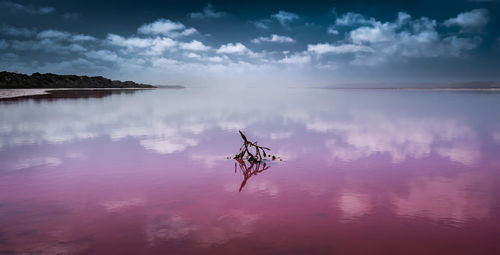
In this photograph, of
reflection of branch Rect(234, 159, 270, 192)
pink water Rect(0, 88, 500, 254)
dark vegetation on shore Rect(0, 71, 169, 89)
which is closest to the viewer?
pink water Rect(0, 88, 500, 254)

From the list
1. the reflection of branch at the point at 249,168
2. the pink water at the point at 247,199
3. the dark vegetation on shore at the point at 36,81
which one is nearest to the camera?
the pink water at the point at 247,199

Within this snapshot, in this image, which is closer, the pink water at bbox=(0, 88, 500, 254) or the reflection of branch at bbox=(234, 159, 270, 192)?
the pink water at bbox=(0, 88, 500, 254)

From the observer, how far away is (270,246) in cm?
727

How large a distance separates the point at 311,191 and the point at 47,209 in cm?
770

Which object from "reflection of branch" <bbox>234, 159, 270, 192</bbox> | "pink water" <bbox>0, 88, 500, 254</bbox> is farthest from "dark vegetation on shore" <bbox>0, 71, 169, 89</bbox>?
"reflection of branch" <bbox>234, 159, 270, 192</bbox>

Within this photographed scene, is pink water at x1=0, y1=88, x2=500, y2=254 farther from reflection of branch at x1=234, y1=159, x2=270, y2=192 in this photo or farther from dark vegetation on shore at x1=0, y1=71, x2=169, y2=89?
dark vegetation on shore at x1=0, y1=71, x2=169, y2=89

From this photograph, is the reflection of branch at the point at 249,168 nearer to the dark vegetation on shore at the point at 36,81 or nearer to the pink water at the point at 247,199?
the pink water at the point at 247,199

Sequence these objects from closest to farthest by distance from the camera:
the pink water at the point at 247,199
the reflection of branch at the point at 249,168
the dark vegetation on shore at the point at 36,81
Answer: the pink water at the point at 247,199, the reflection of branch at the point at 249,168, the dark vegetation on shore at the point at 36,81

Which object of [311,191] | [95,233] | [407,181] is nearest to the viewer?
[95,233]

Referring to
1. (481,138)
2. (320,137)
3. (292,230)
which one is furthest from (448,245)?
(481,138)

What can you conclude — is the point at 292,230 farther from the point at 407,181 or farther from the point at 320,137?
the point at 320,137

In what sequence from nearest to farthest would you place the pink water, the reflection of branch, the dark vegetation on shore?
the pink water
the reflection of branch
the dark vegetation on shore

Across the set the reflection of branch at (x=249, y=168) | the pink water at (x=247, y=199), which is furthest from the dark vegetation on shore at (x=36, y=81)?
the reflection of branch at (x=249, y=168)

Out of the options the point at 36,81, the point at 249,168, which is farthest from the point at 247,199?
the point at 36,81
